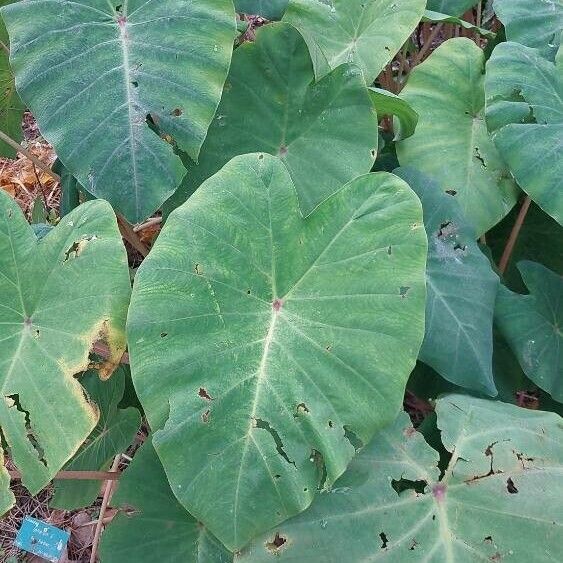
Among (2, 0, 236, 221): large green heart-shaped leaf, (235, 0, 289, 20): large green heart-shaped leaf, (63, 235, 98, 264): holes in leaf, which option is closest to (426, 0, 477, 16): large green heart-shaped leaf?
(235, 0, 289, 20): large green heart-shaped leaf

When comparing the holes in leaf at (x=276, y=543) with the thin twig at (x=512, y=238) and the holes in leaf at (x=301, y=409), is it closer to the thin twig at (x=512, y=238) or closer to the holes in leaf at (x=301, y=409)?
the holes in leaf at (x=301, y=409)

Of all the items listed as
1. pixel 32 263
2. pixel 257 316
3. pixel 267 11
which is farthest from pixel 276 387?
pixel 267 11

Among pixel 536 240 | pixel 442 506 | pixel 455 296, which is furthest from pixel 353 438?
pixel 536 240

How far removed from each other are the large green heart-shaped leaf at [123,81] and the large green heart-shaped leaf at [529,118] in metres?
0.51

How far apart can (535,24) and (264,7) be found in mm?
570

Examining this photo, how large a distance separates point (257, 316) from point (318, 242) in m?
0.13

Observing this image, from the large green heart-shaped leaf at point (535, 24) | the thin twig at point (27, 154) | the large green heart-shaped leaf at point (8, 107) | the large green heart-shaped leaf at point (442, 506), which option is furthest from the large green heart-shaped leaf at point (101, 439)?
the large green heart-shaped leaf at point (535, 24)

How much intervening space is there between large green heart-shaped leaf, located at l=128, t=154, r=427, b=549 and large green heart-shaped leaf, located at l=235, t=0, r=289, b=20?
52cm

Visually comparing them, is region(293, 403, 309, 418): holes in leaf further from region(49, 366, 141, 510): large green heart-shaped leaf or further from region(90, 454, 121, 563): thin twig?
region(90, 454, 121, 563): thin twig

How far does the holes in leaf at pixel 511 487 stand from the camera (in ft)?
2.75

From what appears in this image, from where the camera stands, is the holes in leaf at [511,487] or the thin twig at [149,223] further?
the thin twig at [149,223]

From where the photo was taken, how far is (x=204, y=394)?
2.68ft

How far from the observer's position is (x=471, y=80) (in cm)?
136

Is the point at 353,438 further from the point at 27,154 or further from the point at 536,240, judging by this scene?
the point at 27,154
